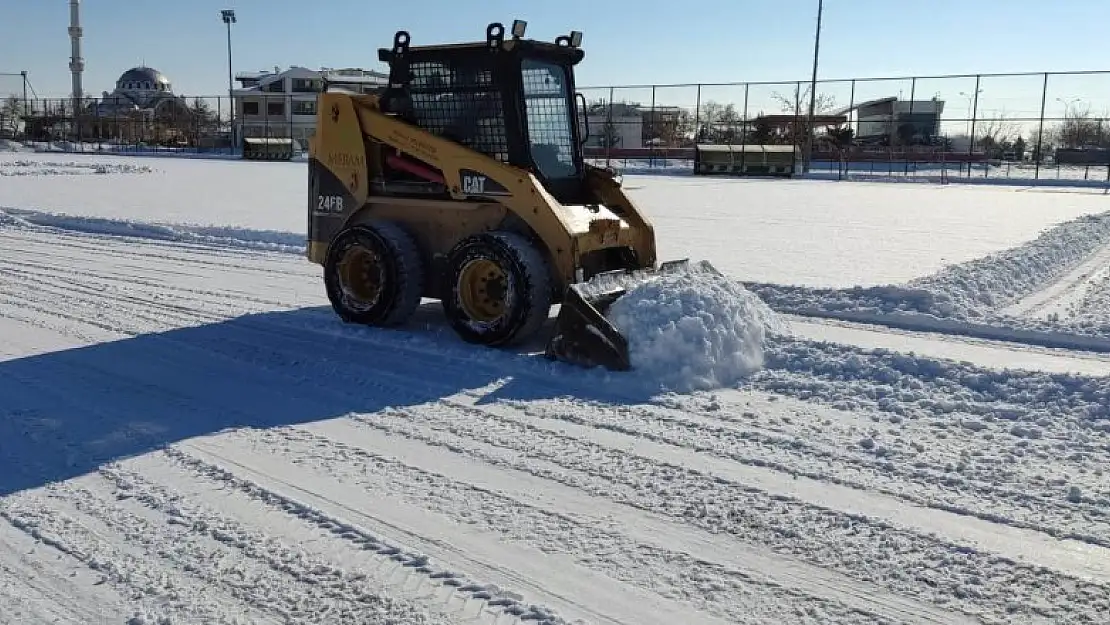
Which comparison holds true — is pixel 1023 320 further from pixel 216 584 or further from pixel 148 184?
pixel 148 184

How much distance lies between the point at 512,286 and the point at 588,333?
80 cm

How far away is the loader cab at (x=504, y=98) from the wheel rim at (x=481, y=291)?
0.87 meters

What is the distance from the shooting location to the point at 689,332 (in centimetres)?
656

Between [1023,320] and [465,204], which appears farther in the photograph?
[1023,320]

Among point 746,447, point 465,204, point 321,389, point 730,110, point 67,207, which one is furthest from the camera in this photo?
point 730,110

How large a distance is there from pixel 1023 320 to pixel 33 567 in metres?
7.42

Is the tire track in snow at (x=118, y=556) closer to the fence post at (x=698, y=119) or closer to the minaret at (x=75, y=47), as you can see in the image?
the fence post at (x=698, y=119)

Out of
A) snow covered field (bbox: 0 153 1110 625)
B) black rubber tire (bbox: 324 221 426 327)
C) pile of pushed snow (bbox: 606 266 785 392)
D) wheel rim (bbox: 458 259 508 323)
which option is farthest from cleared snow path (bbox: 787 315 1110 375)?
black rubber tire (bbox: 324 221 426 327)

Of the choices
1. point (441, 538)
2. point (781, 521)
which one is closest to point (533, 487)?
point (441, 538)

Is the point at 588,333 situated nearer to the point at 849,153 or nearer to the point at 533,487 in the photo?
the point at 533,487

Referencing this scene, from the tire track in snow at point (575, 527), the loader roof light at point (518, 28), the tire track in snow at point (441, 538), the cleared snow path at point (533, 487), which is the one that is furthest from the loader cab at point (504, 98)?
the tire track in snow at point (441, 538)

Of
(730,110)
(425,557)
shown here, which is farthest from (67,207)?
(730,110)

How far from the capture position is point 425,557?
3906 millimetres

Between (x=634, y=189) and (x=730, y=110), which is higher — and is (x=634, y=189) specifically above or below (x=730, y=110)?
below
